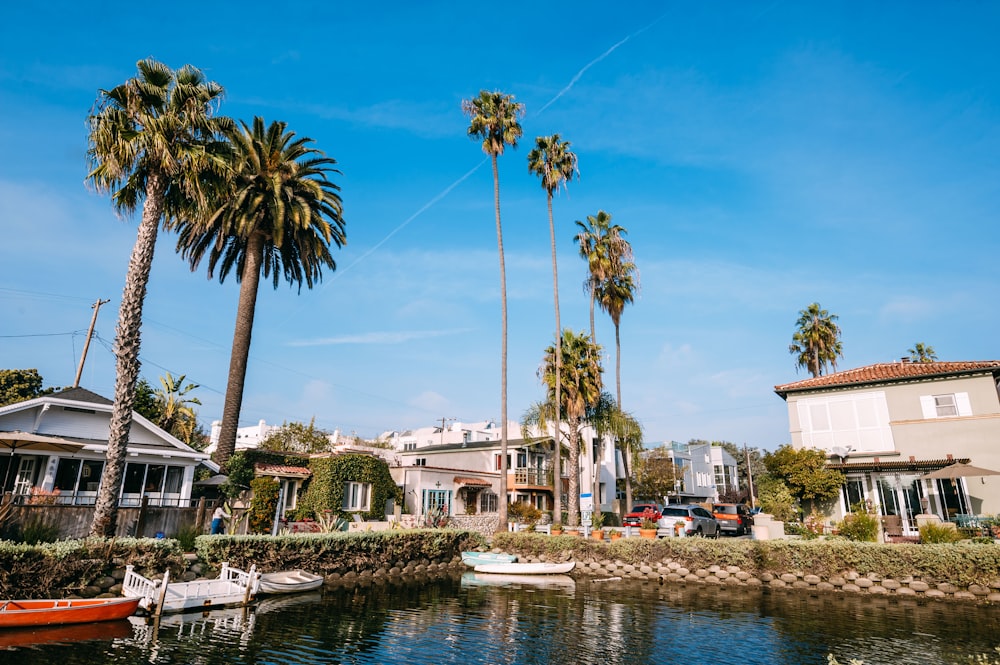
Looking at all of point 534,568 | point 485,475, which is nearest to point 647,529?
point 534,568

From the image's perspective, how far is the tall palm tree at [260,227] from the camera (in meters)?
33.2

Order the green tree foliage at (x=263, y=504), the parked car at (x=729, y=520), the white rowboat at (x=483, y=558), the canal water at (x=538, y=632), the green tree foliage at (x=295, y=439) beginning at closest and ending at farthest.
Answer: the canal water at (x=538, y=632) < the green tree foliage at (x=263, y=504) < the white rowboat at (x=483, y=558) < the parked car at (x=729, y=520) < the green tree foliage at (x=295, y=439)

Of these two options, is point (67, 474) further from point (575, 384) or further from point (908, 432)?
point (908, 432)

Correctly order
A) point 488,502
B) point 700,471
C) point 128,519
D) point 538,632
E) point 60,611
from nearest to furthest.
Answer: point 60,611
point 538,632
point 128,519
point 488,502
point 700,471

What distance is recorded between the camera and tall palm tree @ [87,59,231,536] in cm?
1923

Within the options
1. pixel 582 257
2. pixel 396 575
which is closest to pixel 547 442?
pixel 582 257

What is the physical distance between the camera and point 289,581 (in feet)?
71.6

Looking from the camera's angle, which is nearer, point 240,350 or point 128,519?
point 128,519

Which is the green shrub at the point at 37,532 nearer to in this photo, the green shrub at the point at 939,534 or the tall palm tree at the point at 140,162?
the tall palm tree at the point at 140,162

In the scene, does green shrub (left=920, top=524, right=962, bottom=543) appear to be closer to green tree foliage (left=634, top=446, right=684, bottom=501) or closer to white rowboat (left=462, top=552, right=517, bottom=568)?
white rowboat (left=462, top=552, right=517, bottom=568)

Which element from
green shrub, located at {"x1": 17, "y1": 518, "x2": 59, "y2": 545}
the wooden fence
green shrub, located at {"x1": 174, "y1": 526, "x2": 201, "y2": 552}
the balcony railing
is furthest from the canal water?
the balcony railing

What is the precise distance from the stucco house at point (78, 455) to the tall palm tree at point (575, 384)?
21.2 metres

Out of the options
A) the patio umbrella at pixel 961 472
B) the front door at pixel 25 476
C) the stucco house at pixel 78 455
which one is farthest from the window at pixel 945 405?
the front door at pixel 25 476

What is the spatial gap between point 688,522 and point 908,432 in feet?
42.7
